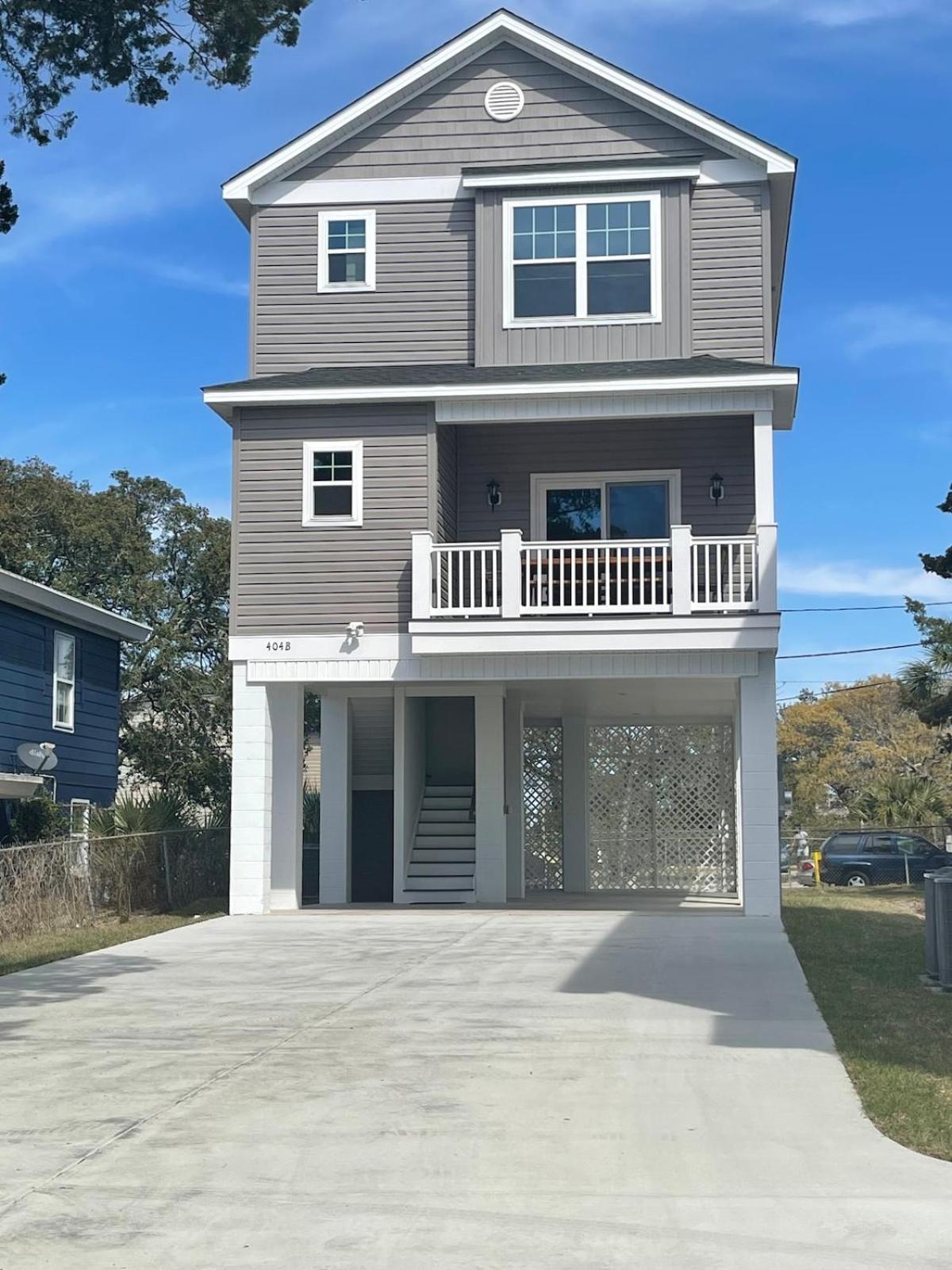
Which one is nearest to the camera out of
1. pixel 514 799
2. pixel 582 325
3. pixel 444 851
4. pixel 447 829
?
pixel 582 325

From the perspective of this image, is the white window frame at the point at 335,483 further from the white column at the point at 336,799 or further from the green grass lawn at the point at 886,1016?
the green grass lawn at the point at 886,1016

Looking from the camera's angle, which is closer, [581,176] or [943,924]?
[943,924]

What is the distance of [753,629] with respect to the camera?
16.9 meters

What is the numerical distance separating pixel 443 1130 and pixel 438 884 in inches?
521

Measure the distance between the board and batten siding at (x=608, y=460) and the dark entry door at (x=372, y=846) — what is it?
168 inches

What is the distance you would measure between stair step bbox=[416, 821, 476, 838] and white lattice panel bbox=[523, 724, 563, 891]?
1.60m

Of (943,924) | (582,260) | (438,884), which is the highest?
(582,260)

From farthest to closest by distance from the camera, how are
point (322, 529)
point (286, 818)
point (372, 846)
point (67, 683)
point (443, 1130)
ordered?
point (67, 683), point (372, 846), point (286, 818), point (322, 529), point (443, 1130)

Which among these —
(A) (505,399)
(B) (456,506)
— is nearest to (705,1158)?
(A) (505,399)

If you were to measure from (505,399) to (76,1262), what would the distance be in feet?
46.3

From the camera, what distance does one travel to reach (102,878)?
18.1 m

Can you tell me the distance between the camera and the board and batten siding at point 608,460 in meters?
19.4

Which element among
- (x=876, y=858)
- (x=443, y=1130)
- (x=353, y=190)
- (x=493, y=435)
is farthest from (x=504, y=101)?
(x=876, y=858)

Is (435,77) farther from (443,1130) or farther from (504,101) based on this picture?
(443,1130)
